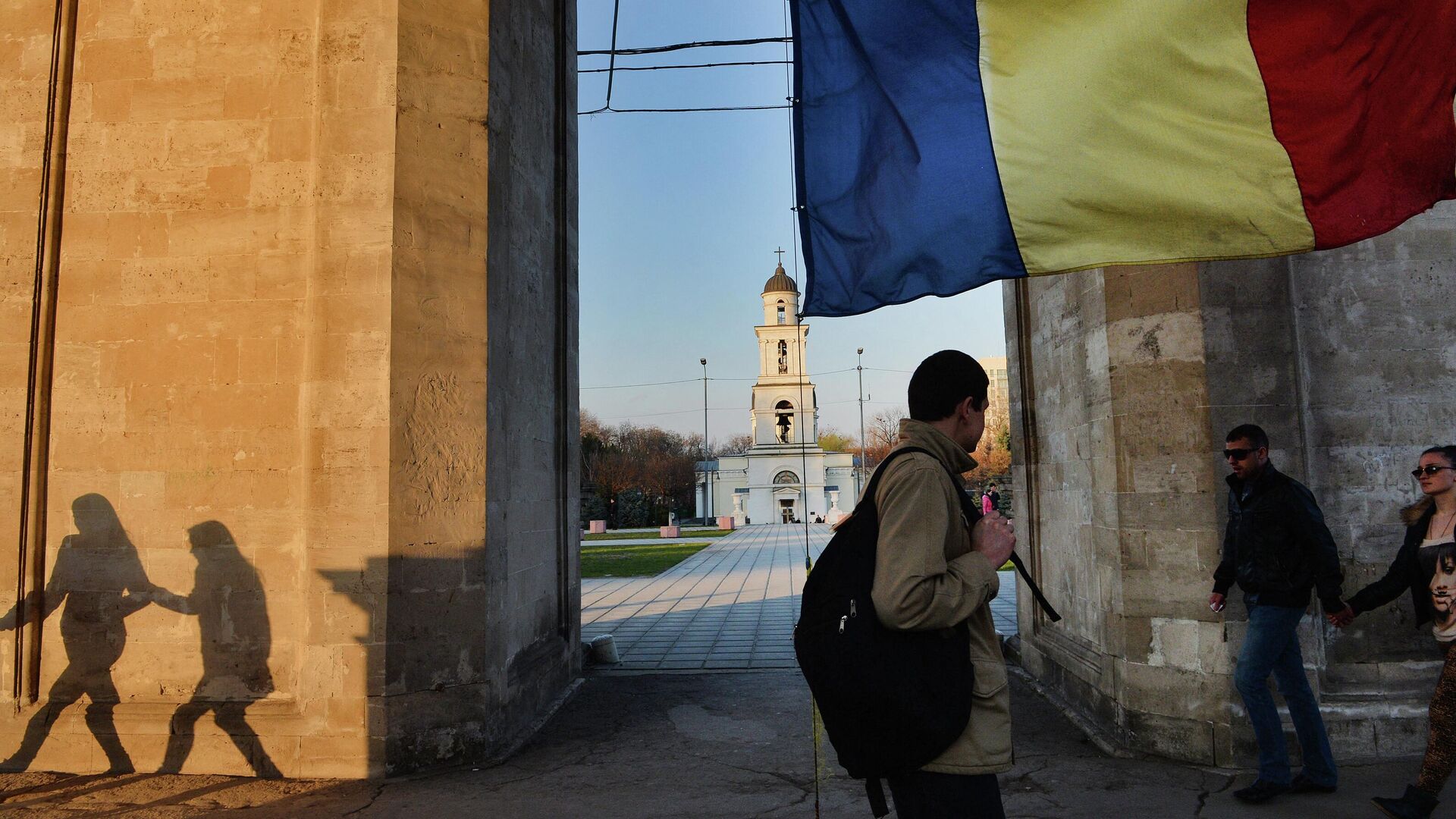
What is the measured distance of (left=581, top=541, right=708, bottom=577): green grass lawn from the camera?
2120 centimetres

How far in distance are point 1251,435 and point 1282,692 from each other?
57.5 inches

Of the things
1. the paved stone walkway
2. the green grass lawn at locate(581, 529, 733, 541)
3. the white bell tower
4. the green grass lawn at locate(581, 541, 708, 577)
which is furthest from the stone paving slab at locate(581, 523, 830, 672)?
the white bell tower

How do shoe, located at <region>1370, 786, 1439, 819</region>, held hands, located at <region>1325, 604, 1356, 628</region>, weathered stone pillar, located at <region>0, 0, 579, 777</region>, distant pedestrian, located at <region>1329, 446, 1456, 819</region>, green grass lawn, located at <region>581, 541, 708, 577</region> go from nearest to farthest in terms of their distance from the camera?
1. distant pedestrian, located at <region>1329, 446, 1456, 819</region>
2. shoe, located at <region>1370, 786, 1439, 819</region>
3. held hands, located at <region>1325, 604, 1356, 628</region>
4. weathered stone pillar, located at <region>0, 0, 579, 777</region>
5. green grass lawn, located at <region>581, 541, 708, 577</region>

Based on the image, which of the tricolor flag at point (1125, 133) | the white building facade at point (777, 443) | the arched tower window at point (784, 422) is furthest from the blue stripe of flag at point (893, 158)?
the arched tower window at point (784, 422)

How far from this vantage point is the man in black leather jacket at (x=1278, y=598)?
4.93 m

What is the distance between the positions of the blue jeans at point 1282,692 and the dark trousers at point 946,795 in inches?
132

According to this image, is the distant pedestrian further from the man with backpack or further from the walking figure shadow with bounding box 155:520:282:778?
the walking figure shadow with bounding box 155:520:282:778

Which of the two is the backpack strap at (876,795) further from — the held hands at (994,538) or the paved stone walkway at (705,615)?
the paved stone walkway at (705,615)

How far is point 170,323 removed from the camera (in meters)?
6.19

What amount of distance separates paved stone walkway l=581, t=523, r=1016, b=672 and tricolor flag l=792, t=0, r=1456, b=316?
2.40 m

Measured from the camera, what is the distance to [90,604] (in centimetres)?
604

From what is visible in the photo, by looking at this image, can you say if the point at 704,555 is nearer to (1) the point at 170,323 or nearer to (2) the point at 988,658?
(1) the point at 170,323

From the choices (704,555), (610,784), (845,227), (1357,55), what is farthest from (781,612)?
(704,555)

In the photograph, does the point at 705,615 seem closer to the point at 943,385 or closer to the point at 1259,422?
the point at 1259,422
